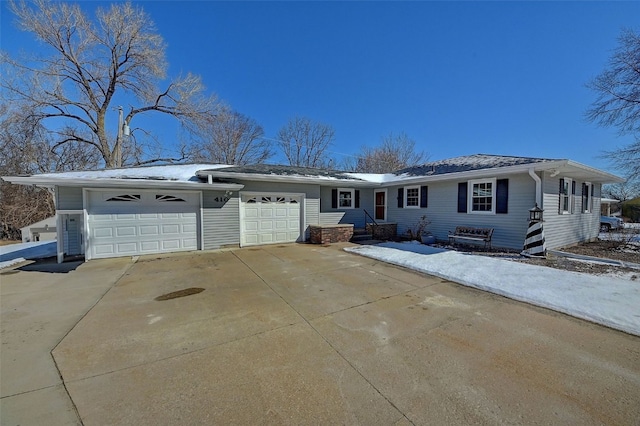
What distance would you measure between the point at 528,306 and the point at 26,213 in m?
22.5

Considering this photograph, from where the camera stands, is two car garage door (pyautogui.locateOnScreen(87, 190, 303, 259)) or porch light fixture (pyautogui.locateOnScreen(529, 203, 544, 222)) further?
two car garage door (pyautogui.locateOnScreen(87, 190, 303, 259))

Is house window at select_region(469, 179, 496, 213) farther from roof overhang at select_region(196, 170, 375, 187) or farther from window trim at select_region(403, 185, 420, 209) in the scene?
roof overhang at select_region(196, 170, 375, 187)

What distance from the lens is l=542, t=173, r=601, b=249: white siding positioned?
7.84 metres

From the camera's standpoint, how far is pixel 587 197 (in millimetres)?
10477

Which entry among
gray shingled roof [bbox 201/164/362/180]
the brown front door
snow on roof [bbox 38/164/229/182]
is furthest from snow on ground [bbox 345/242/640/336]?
snow on roof [bbox 38/164/229/182]

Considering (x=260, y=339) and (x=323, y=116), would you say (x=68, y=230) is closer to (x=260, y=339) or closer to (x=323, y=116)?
(x=260, y=339)

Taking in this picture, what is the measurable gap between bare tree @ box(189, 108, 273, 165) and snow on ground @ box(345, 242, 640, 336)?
18679 millimetres

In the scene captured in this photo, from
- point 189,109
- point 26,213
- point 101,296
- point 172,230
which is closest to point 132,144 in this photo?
point 189,109

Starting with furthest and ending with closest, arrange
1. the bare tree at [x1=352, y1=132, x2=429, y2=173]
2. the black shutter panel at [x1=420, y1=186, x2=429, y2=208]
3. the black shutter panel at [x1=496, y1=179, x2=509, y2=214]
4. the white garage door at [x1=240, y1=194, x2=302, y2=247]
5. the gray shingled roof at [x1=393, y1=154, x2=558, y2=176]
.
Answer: the bare tree at [x1=352, y1=132, x2=429, y2=173] → the black shutter panel at [x1=420, y1=186, x2=429, y2=208] → the white garage door at [x1=240, y1=194, x2=302, y2=247] → the gray shingled roof at [x1=393, y1=154, x2=558, y2=176] → the black shutter panel at [x1=496, y1=179, x2=509, y2=214]

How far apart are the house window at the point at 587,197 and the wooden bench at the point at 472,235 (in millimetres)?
5267

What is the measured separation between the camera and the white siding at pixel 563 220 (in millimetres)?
7844

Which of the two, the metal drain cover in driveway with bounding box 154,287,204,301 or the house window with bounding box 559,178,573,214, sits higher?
the house window with bounding box 559,178,573,214

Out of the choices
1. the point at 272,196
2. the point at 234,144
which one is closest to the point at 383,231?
the point at 272,196

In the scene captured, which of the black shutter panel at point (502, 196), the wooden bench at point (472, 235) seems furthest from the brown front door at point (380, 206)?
the black shutter panel at point (502, 196)
